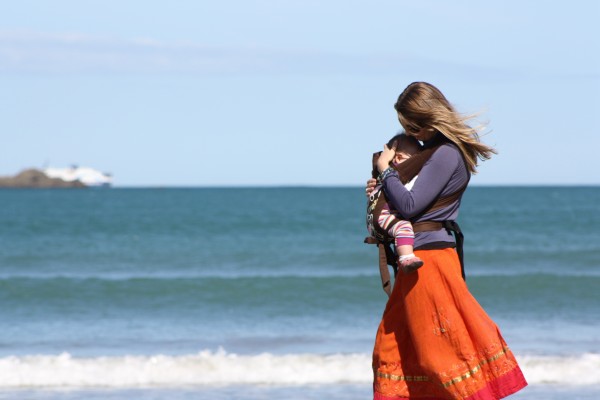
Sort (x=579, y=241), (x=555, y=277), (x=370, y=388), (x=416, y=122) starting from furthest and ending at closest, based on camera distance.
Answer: (x=579, y=241) < (x=555, y=277) < (x=370, y=388) < (x=416, y=122)

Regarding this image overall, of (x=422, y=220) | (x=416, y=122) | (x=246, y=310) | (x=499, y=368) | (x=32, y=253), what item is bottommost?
(x=499, y=368)

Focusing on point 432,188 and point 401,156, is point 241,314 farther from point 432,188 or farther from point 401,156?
point 432,188

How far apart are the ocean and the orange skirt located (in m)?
3.42

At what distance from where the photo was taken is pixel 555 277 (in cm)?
1770

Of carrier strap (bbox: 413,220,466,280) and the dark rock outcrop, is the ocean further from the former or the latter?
A: the dark rock outcrop

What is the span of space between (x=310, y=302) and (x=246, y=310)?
1.31m

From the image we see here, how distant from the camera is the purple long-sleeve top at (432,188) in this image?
387 centimetres

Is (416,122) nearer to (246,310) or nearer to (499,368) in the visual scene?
(499,368)

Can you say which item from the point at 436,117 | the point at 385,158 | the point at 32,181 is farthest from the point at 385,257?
the point at 32,181

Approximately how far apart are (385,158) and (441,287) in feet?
1.89

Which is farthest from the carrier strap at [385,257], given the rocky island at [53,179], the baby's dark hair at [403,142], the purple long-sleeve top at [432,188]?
the rocky island at [53,179]

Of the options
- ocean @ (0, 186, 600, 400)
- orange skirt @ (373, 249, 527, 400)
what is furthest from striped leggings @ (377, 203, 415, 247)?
ocean @ (0, 186, 600, 400)

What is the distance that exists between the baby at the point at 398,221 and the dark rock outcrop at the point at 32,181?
521 feet

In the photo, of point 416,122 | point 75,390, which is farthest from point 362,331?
point 416,122
